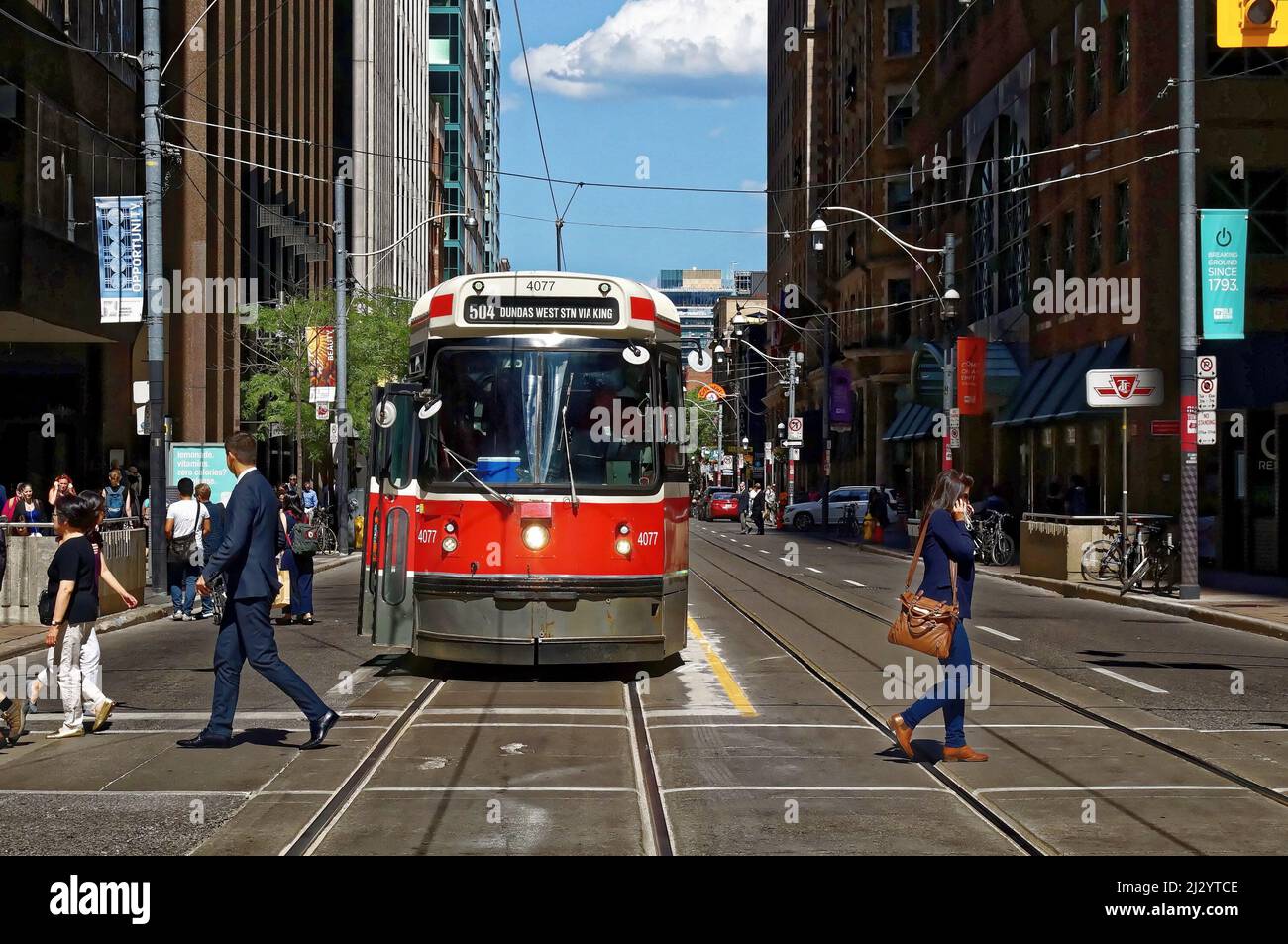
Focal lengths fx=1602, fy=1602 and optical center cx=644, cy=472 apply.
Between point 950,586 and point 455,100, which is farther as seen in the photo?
point 455,100

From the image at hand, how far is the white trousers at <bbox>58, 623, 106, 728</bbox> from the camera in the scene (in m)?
11.4

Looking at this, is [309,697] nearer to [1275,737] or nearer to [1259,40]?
[1275,737]

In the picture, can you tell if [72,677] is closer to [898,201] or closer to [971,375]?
[971,375]

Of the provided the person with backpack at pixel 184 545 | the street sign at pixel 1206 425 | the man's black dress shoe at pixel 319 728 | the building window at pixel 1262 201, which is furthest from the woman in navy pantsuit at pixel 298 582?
the building window at pixel 1262 201

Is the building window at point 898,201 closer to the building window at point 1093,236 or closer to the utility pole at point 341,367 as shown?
the building window at point 1093,236

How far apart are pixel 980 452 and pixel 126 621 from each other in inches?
1339

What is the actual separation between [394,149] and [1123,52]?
55218 mm

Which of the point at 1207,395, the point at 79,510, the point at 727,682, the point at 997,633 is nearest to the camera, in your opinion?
the point at 79,510

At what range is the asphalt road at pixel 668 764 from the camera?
7.93 meters

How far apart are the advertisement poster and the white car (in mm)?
19723

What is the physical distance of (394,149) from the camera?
85.5 meters

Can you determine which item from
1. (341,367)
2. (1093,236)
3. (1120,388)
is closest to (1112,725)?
(1120,388)
